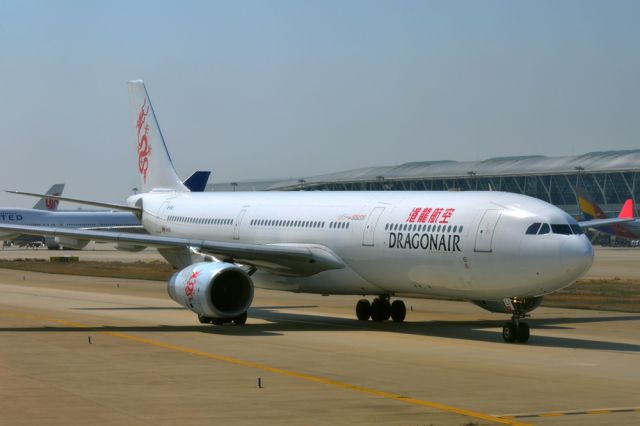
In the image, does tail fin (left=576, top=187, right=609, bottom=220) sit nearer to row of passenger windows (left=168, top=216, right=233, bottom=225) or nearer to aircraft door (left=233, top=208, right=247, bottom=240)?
row of passenger windows (left=168, top=216, right=233, bottom=225)

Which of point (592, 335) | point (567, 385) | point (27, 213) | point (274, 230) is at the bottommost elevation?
point (567, 385)

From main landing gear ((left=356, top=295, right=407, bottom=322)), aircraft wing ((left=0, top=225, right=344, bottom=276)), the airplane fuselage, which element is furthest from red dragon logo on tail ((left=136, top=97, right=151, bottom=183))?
main landing gear ((left=356, top=295, right=407, bottom=322))

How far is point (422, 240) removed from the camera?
86.1ft

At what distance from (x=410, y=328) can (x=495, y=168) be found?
11634 centimetres

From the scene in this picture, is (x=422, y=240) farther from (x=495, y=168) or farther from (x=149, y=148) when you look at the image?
(x=495, y=168)

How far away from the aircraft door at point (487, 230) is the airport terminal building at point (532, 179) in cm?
11139

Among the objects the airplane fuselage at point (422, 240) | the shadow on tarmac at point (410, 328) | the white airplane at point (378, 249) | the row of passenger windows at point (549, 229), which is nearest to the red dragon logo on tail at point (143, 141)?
the white airplane at point (378, 249)

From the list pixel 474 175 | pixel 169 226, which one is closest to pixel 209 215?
pixel 169 226

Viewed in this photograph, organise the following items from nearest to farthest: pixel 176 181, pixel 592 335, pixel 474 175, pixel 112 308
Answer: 1. pixel 592 335
2. pixel 112 308
3. pixel 176 181
4. pixel 474 175

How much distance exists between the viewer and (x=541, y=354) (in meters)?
22.6

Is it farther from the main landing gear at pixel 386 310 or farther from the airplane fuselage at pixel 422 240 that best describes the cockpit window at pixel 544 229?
the main landing gear at pixel 386 310

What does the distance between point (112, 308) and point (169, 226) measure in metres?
3.88

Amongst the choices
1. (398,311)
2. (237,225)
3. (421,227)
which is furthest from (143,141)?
(421,227)

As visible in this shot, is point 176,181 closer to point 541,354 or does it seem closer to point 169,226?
point 169,226
